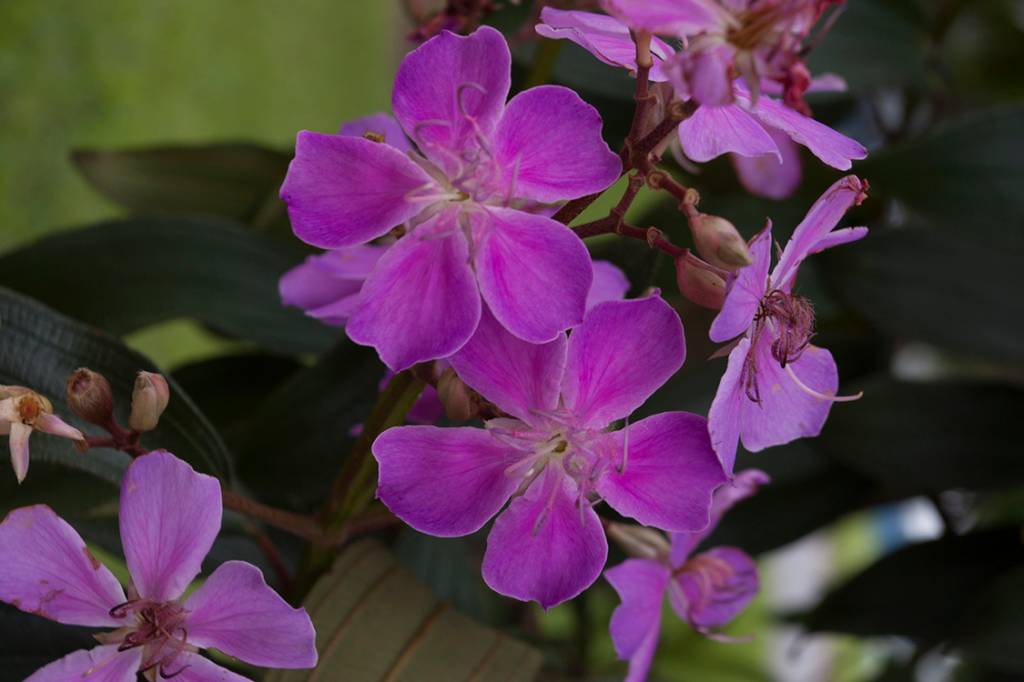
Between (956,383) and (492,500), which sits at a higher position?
(492,500)

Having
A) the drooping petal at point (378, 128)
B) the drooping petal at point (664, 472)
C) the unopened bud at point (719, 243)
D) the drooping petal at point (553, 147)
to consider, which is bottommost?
the drooping petal at point (664, 472)

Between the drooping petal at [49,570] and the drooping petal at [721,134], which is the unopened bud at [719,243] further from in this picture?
the drooping petal at [49,570]

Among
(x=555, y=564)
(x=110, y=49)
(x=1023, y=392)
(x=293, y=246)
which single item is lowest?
(x=110, y=49)

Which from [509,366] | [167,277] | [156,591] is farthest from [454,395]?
[167,277]

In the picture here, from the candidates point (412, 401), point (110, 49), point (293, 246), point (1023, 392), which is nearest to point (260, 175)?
point (293, 246)

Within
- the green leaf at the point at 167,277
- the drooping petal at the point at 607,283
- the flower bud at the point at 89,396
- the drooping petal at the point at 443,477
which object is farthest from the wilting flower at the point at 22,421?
the green leaf at the point at 167,277

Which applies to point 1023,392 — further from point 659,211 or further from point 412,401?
point 412,401

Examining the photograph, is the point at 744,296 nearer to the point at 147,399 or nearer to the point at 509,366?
the point at 509,366
